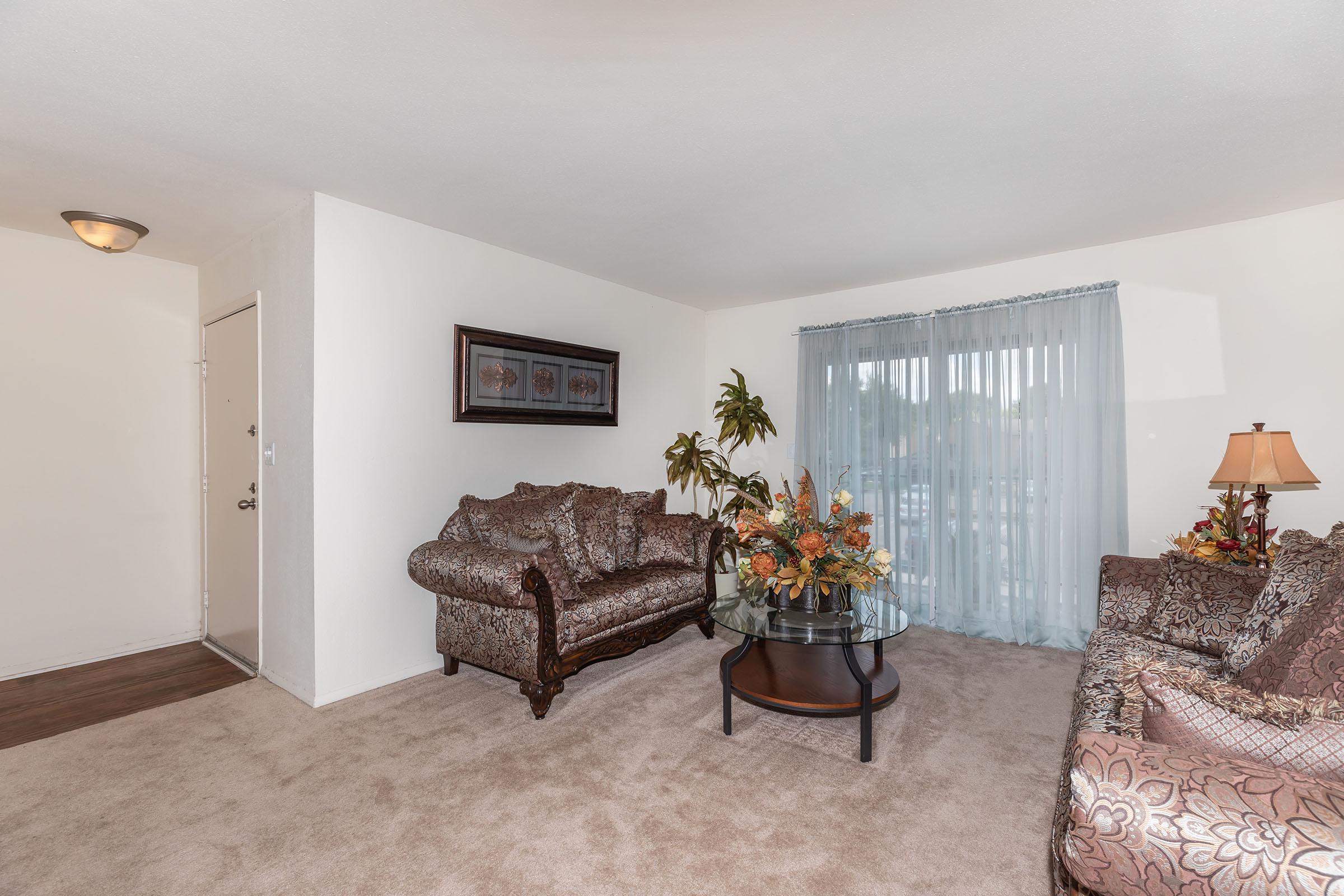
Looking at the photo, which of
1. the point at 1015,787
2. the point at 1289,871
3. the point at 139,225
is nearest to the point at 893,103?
the point at 1289,871

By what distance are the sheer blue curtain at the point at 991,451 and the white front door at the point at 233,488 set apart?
3994 mm

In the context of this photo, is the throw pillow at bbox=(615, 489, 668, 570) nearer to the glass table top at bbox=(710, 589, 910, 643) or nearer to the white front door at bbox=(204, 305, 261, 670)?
the glass table top at bbox=(710, 589, 910, 643)

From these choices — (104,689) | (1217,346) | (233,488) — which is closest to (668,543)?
(233,488)

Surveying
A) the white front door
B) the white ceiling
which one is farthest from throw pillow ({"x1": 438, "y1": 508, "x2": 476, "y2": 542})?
the white ceiling

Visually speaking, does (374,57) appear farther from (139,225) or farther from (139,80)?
(139,225)

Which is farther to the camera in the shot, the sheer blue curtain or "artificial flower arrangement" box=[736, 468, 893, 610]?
the sheer blue curtain

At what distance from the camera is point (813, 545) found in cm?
279

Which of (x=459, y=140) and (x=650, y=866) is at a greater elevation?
(x=459, y=140)

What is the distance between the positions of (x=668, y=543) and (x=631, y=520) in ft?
0.98

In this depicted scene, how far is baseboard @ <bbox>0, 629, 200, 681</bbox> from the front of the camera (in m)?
3.54

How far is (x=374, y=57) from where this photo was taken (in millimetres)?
2008

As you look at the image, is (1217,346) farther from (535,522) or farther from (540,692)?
(540,692)

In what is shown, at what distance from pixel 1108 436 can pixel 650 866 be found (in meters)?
3.68

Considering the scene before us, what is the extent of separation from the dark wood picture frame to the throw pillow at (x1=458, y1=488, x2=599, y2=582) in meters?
0.60
